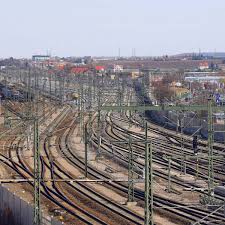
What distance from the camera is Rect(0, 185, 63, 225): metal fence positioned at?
34.6 ft

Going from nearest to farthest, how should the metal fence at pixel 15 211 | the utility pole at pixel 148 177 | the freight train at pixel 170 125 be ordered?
1. the utility pole at pixel 148 177
2. the metal fence at pixel 15 211
3. the freight train at pixel 170 125

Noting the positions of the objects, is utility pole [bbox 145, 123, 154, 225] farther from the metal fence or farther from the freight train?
the freight train

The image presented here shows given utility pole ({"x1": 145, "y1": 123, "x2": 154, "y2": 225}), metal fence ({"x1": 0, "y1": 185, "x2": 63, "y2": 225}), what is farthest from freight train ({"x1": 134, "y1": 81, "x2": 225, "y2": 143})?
utility pole ({"x1": 145, "y1": 123, "x2": 154, "y2": 225})

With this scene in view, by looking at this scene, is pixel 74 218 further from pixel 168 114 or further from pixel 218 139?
pixel 168 114

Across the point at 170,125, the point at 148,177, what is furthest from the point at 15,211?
the point at 170,125

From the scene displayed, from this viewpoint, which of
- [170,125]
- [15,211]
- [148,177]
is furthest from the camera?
[170,125]

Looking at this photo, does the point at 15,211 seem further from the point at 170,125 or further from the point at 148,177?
the point at 170,125

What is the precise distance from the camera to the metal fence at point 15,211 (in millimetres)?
10548

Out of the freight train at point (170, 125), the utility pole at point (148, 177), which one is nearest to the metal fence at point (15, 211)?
the utility pole at point (148, 177)

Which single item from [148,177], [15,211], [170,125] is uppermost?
[148,177]

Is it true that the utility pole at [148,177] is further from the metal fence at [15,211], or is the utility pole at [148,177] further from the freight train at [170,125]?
the freight train at [170,125]

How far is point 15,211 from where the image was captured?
11.5 metres

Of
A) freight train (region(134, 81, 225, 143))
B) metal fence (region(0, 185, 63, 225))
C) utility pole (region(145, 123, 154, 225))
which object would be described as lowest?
freight train (region(134, 81, 225, 143))

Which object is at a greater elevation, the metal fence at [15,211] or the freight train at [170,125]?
the metal fence at [15,211]
